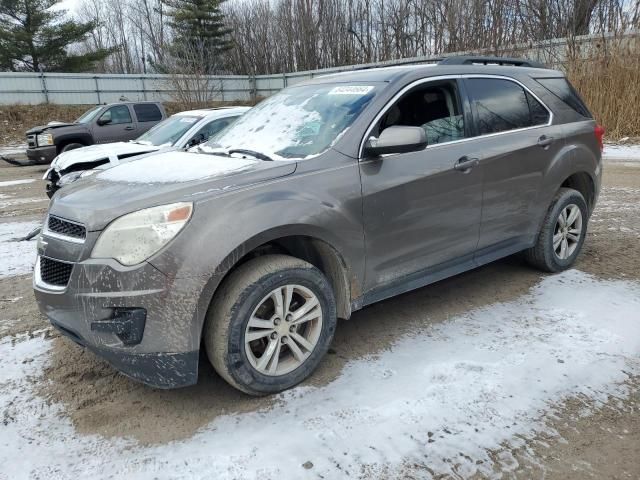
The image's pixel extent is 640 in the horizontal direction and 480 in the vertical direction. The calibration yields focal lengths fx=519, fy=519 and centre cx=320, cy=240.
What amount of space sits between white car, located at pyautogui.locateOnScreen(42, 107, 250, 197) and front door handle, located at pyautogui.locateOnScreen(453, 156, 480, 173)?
16.6 ft

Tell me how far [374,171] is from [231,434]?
1.74 meters

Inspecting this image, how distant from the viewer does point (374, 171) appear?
3.26 meters

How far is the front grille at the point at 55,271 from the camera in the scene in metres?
2.77

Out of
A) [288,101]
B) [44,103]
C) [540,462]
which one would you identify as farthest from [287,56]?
[540,462]

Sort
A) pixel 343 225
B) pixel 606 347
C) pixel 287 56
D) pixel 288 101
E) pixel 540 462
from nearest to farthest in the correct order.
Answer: pixel 540 462 → pixel 343 225 → pixel 606 347 → pixel 288 101 → pixel 287 56

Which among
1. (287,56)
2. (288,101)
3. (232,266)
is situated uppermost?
(287,56)

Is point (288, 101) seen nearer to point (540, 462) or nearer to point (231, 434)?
point (231, 434)

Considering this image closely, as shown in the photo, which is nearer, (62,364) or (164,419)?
(164,419)

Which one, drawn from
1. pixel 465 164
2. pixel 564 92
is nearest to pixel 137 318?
pixel 465 164

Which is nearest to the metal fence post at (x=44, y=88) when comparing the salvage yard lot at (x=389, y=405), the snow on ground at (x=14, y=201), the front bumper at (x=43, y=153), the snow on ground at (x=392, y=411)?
the front bumper at (x=43, y=153)

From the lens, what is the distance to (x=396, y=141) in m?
3.19

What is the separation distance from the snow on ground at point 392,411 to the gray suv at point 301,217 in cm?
34

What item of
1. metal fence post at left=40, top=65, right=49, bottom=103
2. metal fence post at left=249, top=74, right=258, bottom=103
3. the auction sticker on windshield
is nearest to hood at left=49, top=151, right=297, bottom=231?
the auction sticker on windshield

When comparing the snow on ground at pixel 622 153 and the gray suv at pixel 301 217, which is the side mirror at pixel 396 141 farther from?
the snow on ground at pixel 622 153
